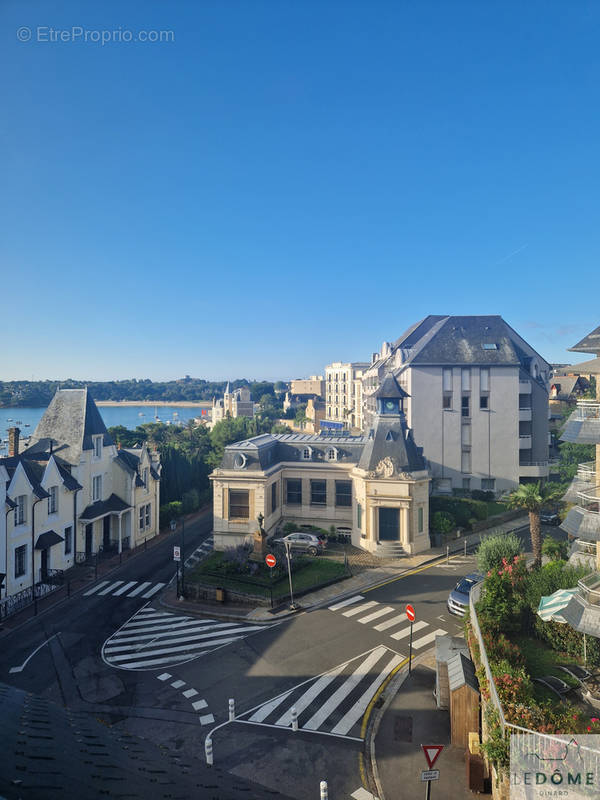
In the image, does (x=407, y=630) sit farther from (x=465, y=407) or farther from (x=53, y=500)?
(x=465, y=407)

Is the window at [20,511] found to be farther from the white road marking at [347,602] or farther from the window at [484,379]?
the window at [484,379]

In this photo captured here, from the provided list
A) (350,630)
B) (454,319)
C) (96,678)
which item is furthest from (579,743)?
(454,319)

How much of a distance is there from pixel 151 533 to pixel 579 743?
40.2m

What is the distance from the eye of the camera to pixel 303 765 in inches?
603

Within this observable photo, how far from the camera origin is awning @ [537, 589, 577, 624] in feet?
57.8

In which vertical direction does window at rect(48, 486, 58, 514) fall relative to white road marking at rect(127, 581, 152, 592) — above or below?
above

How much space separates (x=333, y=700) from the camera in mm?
18938

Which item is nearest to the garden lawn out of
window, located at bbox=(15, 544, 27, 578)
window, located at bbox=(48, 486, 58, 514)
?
window, located at bbox=(15, 544, 27, 578)

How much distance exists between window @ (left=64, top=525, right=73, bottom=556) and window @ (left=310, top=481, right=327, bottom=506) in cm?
1933

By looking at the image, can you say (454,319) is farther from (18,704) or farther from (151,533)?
(18,704)

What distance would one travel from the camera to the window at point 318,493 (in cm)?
4350

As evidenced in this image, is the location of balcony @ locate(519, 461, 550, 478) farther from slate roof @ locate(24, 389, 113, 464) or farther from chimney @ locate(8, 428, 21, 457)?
chimney @ locate(8, 428, 21, 457)

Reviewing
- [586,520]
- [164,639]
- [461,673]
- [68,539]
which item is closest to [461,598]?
[586,520]

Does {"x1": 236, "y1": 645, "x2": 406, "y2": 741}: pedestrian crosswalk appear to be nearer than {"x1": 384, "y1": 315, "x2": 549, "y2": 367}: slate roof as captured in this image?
Yes
